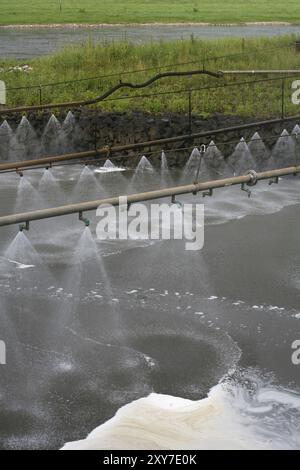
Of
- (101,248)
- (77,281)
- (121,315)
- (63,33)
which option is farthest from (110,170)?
(63,33)

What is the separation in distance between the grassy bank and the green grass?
2876cm

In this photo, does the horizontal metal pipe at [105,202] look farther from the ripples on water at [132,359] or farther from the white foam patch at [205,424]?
the ripples on water at [132,359]

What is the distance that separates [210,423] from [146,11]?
6355 cm

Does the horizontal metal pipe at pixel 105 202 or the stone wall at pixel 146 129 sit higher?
the horizontal metal pipe at pixel 105 202

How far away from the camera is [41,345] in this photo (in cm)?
1528

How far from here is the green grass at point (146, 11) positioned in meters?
66.4

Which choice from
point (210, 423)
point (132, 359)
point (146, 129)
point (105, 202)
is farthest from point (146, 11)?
point (105, 202)

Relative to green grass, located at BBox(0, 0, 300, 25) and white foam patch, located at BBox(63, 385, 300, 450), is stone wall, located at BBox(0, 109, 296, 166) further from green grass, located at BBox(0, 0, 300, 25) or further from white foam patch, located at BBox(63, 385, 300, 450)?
green grass, located at BBox(0, 0, 300, 25)

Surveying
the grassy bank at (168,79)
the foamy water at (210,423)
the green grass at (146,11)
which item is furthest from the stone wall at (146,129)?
the green grass at (146,11)

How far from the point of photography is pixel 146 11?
72.4 metres

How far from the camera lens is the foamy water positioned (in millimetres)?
12211

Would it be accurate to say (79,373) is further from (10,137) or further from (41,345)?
(10,137)

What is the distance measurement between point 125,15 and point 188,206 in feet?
160

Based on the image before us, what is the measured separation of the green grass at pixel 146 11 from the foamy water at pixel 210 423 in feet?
179
